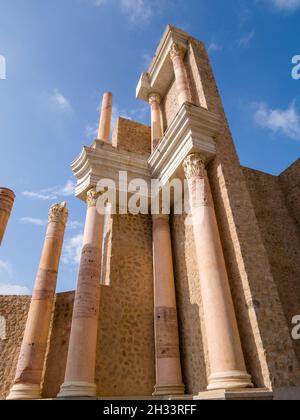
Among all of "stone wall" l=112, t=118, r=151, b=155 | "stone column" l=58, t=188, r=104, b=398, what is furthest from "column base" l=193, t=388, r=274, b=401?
"stone wall" l=112, t=118, r=151, b=155

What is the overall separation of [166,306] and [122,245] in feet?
7.25

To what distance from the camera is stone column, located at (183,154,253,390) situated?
4.64 metres

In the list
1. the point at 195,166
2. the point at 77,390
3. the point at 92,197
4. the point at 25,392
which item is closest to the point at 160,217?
the point at 92,197

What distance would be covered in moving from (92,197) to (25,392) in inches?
189

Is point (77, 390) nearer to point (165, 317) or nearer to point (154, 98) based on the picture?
point (165, 317)

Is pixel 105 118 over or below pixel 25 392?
over

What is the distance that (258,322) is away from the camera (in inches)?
189

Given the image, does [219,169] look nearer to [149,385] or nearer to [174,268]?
[174,268]

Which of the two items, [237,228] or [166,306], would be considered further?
[166,306]

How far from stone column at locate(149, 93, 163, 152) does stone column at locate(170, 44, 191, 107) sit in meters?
1.69

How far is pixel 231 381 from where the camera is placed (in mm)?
4453

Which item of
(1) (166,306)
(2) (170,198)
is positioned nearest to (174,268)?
(1) (166,306)

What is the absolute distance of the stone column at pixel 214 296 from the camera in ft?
15.2

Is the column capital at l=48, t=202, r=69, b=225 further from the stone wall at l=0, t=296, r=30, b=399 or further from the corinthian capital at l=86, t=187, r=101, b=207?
the stone wall at l=0, t=296, r=30, b=399
